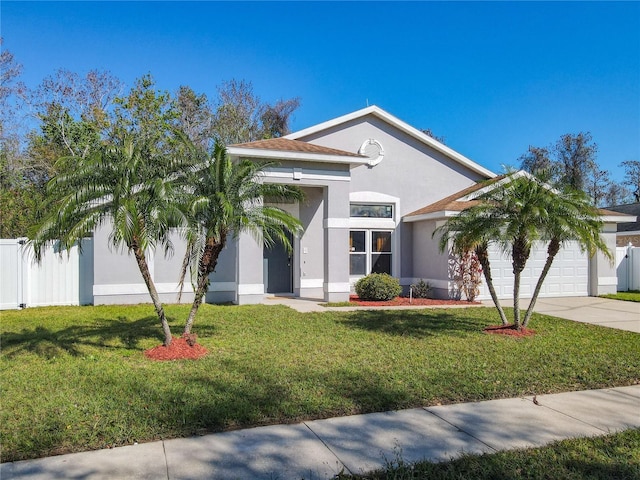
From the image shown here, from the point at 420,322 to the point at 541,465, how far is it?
6.97 meters

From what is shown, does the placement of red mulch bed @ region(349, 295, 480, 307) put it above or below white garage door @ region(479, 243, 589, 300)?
below

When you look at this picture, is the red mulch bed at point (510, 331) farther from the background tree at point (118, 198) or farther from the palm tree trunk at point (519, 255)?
the background tree at point (118, 198)

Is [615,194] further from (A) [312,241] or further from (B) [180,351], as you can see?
(B) [180,351]

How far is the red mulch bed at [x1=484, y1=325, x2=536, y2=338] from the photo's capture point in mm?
9391

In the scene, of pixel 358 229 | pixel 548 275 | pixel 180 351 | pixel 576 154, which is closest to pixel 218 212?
pixel 180 351

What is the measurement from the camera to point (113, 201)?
22.2ft

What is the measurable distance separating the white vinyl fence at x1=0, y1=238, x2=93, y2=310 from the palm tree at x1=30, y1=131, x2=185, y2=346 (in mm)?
6100

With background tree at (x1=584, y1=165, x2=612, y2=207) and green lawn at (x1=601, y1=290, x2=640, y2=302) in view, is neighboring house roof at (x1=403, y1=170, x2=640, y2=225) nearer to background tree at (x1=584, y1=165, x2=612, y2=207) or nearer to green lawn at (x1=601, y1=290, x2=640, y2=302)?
green lawn at (x1=601, y1=290, x2=640, y2=302)

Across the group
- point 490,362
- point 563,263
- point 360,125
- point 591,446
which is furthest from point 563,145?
point 591,446

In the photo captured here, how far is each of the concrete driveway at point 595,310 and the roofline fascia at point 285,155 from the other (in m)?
6.80

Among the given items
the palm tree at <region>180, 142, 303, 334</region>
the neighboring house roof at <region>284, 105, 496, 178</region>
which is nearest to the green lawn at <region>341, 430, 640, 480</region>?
the palm tree at <region>180, 142, 303, 334</region>

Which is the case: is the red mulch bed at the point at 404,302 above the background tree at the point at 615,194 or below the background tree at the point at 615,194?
below

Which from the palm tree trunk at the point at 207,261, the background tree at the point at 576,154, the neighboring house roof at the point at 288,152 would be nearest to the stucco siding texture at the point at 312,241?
the neighboring house roof at the point at 288,152

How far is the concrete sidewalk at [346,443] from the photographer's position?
379 centimetres
